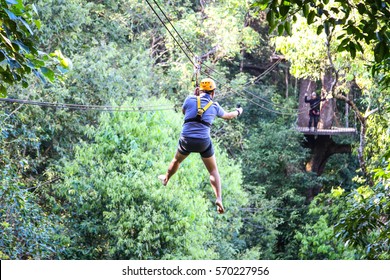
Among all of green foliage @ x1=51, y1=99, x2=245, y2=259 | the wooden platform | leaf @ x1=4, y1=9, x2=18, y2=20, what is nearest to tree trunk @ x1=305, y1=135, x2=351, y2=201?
the wooden platform

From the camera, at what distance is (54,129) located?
50.0 ft

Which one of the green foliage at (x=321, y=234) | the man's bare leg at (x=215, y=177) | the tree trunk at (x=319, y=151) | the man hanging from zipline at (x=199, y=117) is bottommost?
the green foliage at (x=321, y=234)

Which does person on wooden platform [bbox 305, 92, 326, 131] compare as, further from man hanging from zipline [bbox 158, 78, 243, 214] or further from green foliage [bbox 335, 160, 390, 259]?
man hanging from zipline [bbox 158, 78, 243, 214]

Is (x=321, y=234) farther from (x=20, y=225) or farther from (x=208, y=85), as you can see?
(x=208, y=85)

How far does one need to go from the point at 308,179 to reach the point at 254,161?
138 cm

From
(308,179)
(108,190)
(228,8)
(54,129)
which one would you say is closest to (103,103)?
(54,129)

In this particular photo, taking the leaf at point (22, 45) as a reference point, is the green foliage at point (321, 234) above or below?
below

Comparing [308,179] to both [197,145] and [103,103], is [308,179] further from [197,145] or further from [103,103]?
[197,145]

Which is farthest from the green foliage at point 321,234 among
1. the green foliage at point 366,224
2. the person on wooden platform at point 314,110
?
the green foliage at point 366,224

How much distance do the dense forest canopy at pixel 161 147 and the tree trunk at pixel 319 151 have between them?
0.04m

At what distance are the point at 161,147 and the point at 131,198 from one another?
3.74ft

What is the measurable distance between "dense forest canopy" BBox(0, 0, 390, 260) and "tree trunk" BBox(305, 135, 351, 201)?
0.04 meters

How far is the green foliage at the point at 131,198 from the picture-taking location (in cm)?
1407

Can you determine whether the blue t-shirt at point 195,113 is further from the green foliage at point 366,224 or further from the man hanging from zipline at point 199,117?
the green foliage at point 366,224
